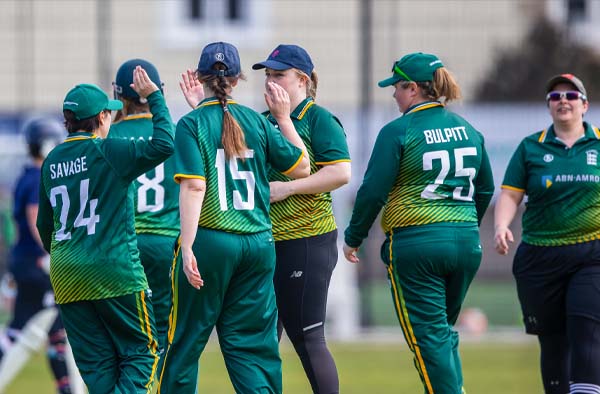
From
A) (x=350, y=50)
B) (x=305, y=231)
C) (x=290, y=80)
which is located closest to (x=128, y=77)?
(x=290, y=80)

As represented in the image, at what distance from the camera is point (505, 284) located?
2142 centimetres

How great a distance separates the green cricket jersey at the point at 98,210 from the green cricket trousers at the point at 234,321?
374 mm

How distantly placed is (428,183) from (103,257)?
1941mm

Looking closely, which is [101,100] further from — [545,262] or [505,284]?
[505,284]

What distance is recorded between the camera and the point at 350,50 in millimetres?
23312

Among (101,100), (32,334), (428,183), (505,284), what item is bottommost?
(505,284)

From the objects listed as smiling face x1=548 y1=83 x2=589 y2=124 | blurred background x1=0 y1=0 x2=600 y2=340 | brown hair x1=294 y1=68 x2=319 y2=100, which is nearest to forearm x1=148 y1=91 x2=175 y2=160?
brown hair x1=294 y1=68 x2=319 y2=100

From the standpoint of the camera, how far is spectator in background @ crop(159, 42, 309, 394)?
6285 millimetres

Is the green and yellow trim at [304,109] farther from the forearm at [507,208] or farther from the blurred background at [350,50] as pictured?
the blurred background at [350,50]

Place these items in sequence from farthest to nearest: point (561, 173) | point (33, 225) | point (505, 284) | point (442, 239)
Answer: point (505, 284) < point (33, 225) < point (561, 173) < point (442, 239)

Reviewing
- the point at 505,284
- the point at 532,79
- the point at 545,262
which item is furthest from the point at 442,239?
the point at 532,79

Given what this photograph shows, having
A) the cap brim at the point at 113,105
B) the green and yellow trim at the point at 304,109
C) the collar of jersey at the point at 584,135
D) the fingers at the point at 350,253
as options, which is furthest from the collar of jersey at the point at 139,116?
the collar of jersey at the point at 584,135

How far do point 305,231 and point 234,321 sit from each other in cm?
89

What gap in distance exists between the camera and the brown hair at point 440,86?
7.07 meters
